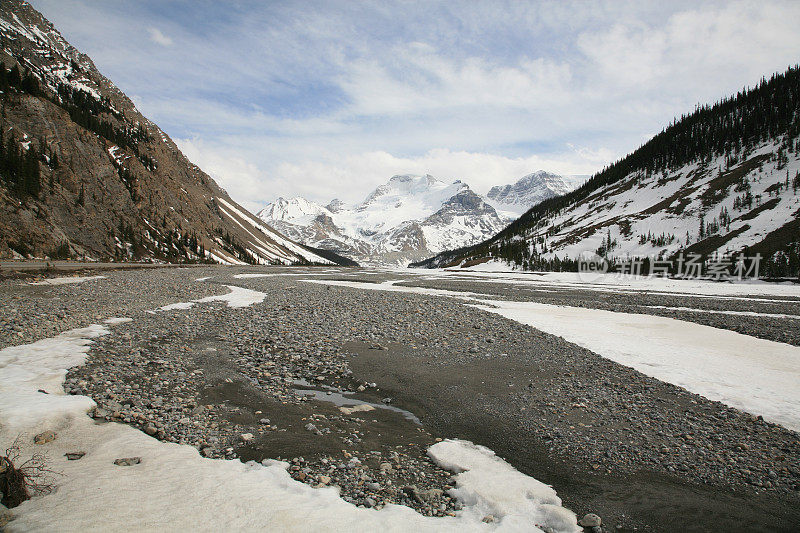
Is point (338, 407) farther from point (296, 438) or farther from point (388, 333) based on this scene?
point (388, 333)

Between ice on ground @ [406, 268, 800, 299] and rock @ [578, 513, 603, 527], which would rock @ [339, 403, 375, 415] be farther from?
ice on ground @ [406, 268, 800, 299]

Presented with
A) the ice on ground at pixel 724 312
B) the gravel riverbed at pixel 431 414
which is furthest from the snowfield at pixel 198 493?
the ice on ground at pixel 724 312

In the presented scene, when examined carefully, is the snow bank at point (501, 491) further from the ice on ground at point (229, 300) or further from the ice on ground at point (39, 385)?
the ice on ground at point (229, 300)

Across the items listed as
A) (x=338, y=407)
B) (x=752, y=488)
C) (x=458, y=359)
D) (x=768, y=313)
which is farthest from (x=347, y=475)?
(x=768, y=313)

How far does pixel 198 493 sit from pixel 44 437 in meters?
3.61

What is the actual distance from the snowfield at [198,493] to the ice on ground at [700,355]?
7970 millimetres

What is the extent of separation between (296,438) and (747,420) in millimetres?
10885

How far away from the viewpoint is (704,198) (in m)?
121

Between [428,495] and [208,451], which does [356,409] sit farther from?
[428,495]

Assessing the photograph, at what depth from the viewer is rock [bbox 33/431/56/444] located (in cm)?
699

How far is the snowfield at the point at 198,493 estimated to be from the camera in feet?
17.3

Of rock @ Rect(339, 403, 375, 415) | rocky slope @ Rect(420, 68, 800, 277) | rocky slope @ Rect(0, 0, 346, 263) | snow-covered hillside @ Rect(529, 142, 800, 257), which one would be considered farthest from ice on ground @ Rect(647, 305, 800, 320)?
rocky slope @ Rect(0, 0, 346, 263)

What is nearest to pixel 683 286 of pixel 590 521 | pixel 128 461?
pixel 590 521

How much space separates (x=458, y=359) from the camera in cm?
1490
